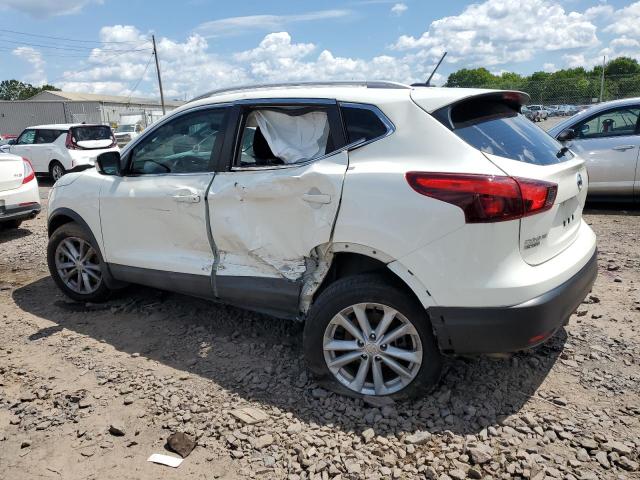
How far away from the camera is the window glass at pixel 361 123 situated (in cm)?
303

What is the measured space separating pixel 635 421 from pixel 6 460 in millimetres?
3386

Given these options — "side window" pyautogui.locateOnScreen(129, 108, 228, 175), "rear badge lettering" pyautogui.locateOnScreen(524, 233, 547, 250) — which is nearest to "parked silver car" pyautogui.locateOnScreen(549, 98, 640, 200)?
"rear badge lettering" pyautogui.locateOnScreen(524, 233, 547, 250)

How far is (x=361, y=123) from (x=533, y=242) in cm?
118

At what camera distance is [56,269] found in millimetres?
4906

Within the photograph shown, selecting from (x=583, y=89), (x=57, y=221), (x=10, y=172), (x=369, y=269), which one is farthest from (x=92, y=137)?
(x=583, y=89)

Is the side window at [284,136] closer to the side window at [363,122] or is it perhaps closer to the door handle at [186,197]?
the side window at [363,122]

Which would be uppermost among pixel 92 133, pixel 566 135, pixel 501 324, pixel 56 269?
pixel 92 133

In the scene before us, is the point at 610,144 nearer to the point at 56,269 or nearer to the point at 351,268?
the point at 351,268

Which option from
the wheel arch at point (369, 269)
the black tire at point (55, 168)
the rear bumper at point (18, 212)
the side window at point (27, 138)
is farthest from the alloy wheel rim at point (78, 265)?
the side window at point (27, 138)

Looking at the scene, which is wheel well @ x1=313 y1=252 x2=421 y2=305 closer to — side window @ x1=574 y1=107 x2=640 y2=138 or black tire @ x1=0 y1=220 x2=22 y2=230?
side window @ x1=574 y1=107 x2=640 y2=138

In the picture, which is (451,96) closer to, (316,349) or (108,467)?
(316,349)

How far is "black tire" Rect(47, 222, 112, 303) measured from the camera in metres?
4.53

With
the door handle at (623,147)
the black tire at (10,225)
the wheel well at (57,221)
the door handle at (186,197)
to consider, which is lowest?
the black tire at (10,225)

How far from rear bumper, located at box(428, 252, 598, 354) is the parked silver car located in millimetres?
5424
